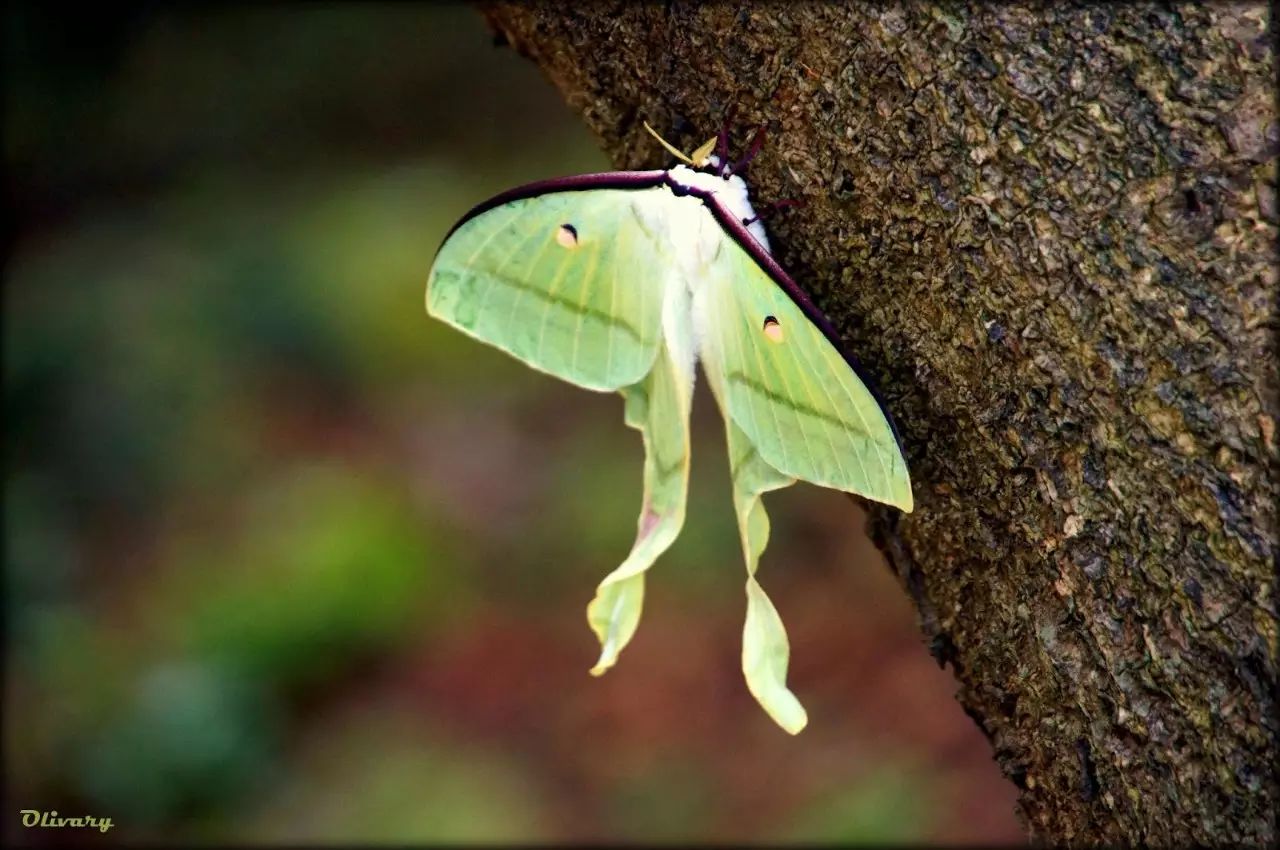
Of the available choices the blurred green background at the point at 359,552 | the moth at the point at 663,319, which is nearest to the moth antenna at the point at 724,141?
the moth at the point at 663,319

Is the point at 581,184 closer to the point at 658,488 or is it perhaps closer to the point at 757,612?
the point at 658,488

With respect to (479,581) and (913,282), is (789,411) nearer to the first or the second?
(913,282)

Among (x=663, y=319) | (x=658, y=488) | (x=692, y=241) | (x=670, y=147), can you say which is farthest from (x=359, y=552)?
(x=670, y=147)

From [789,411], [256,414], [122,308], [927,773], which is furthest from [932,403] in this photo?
[122,308]

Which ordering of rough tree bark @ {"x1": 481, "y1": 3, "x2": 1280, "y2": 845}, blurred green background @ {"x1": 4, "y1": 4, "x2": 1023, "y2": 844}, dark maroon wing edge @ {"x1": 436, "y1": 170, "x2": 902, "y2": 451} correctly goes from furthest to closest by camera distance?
blurred green background @ {"x1": 4, "y1": 4, "x2": 1023, "y2": 844}
dark maroon wing edge @ {"x1": 436, "y1": 170, "x2": 902, "y2": 451}
rough tree bark @ {"x1": 481, "y1": 3, "x2": 1280, "y2": 845}

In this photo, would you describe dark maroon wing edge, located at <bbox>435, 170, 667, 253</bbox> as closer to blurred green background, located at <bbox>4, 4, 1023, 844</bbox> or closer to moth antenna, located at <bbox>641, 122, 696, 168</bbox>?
moth antenna, located at <bbox>641, 122, 696, 168</bbox>

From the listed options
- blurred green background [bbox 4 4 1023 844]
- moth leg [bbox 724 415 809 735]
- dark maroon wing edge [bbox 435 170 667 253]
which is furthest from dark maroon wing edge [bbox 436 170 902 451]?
blurred green background [bbox 4 4 1023 844]

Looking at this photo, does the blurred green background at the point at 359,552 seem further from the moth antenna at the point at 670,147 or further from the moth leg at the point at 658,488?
the moth antenna at the point at 670,147
